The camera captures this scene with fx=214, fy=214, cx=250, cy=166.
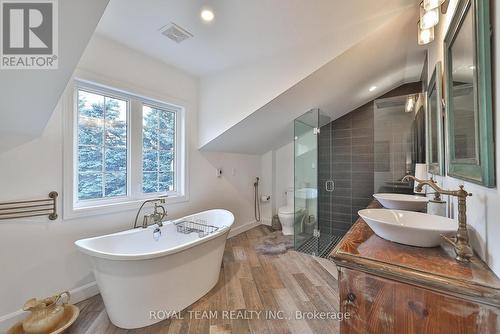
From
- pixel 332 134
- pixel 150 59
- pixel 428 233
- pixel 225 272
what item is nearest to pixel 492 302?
pixel 428 233

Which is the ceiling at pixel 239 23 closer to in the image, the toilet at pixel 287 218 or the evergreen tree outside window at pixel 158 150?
the evergreen tree outside window at pixel 158 150

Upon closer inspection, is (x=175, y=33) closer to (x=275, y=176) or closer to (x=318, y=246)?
(x=275, y=176)

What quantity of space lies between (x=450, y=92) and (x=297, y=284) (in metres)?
2.05

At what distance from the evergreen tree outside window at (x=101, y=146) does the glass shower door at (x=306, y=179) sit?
2.35 metres

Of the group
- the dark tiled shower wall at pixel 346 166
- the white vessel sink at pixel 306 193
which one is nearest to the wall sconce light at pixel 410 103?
the dark tiled shower wall at pixel 346 166

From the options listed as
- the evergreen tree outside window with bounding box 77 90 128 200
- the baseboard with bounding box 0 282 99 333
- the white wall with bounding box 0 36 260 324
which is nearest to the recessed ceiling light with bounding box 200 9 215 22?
the white wall with bounding box 0 36 260 324

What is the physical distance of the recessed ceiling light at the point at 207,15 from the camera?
1746 millimetres

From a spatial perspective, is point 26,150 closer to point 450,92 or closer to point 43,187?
point 43,187

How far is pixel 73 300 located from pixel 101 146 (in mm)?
1442

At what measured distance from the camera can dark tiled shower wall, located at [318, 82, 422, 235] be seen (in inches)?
143

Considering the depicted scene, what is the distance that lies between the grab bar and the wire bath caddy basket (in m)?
1.10

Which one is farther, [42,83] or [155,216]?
[155,216]

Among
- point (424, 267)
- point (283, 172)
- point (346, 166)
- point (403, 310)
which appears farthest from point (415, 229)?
point (283, 172)

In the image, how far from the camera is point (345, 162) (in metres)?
3.84
